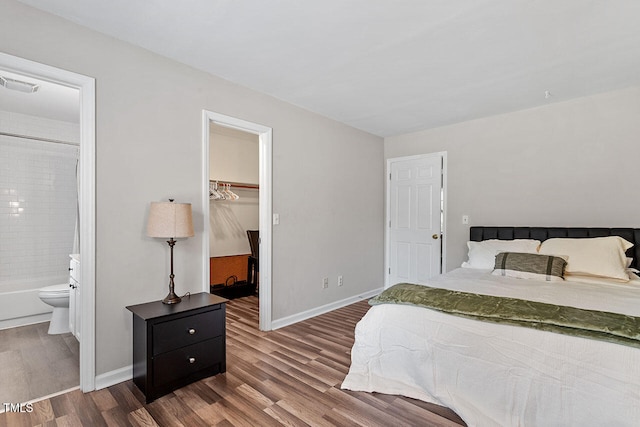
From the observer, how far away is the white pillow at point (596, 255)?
2.68m

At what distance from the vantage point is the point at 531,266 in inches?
111

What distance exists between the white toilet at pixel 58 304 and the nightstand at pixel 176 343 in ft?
4.89

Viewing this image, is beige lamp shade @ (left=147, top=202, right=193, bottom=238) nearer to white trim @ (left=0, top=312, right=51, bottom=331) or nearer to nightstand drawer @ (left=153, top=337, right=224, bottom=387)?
nightstand drawer @ (left=153, top=337, right=224, bottom=387)

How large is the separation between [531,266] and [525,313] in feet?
4.17

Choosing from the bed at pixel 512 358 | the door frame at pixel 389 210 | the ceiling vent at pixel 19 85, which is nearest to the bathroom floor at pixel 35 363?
the bed at pixel 512 358

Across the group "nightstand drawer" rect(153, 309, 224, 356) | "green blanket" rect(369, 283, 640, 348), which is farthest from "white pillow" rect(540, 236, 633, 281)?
"nightstand drawer" rect(153, 309, 224, 356)

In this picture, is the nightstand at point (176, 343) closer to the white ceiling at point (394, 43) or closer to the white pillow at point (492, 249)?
the white ceiling at point (394, 43)

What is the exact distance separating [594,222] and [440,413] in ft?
8.96

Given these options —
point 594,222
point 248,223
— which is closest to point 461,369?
point 594,222

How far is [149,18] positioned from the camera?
6.71 ft

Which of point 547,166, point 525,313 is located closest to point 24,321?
point 525,313

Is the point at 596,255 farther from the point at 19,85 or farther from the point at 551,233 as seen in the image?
the point at 19,85

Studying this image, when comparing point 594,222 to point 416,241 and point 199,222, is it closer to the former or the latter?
point 416,241

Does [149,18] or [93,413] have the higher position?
[149,18]
